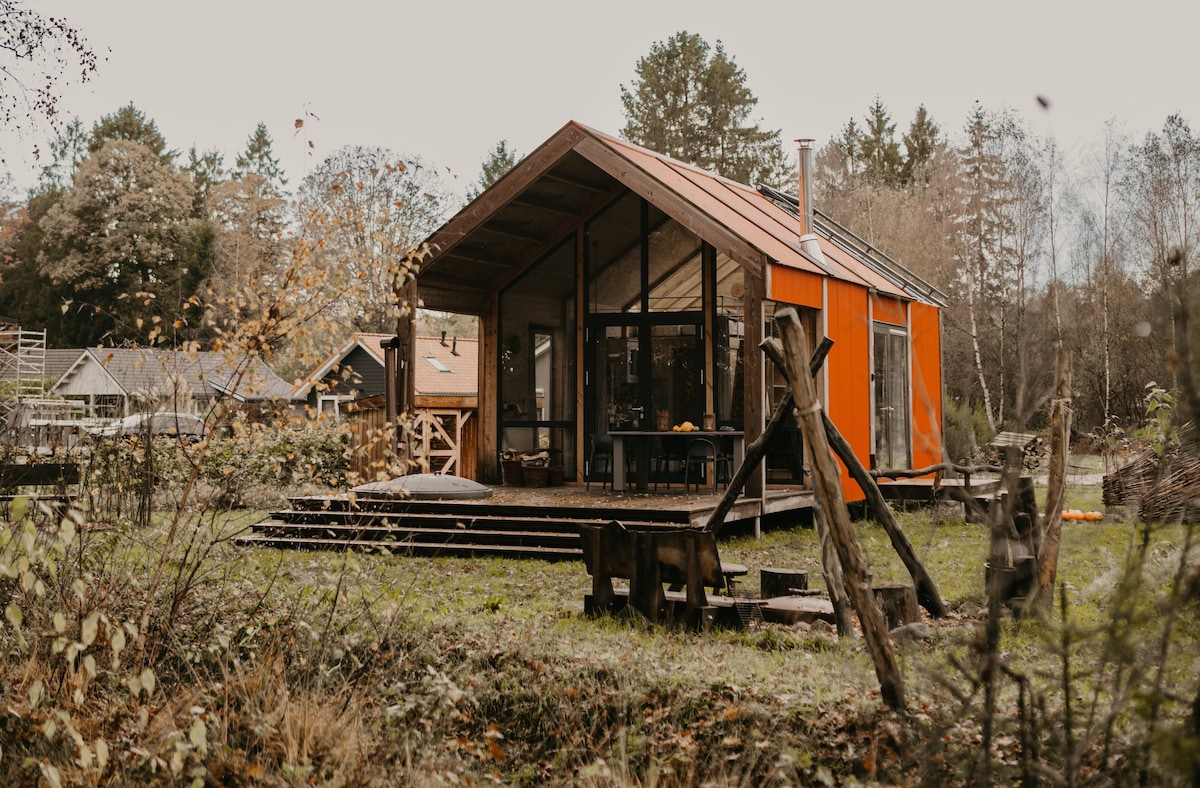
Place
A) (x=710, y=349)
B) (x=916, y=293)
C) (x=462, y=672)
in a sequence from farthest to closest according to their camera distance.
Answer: (x=916, y=293), (x=710, y=349), (x=462, y=672)

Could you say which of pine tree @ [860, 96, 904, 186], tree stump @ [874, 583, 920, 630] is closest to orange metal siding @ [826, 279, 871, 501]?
tree stump @ [874, 583, 920, 630]

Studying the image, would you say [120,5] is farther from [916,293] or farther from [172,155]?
[172,155]

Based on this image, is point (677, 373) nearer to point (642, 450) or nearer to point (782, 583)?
point (642, 450)

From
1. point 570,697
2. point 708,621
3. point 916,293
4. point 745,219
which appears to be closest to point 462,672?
point 570,697

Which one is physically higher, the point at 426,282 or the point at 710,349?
the point at 426,282

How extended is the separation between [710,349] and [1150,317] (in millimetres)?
9943

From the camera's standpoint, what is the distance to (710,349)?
13141mm

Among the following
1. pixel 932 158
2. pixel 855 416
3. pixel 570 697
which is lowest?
pixel 570 697

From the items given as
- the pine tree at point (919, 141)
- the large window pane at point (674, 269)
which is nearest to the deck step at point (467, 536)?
the large window pane at point (674, 269)

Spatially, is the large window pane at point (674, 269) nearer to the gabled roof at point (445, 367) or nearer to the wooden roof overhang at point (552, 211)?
the wooden roof overhang at point (552, 211)

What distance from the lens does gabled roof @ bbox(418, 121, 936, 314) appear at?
464 inches

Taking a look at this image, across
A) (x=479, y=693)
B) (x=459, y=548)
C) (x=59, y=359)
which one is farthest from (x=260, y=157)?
(x=479, y=693)

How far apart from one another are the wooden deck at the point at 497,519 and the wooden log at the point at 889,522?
3.33 meters

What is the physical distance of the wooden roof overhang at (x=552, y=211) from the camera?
38.7ft
